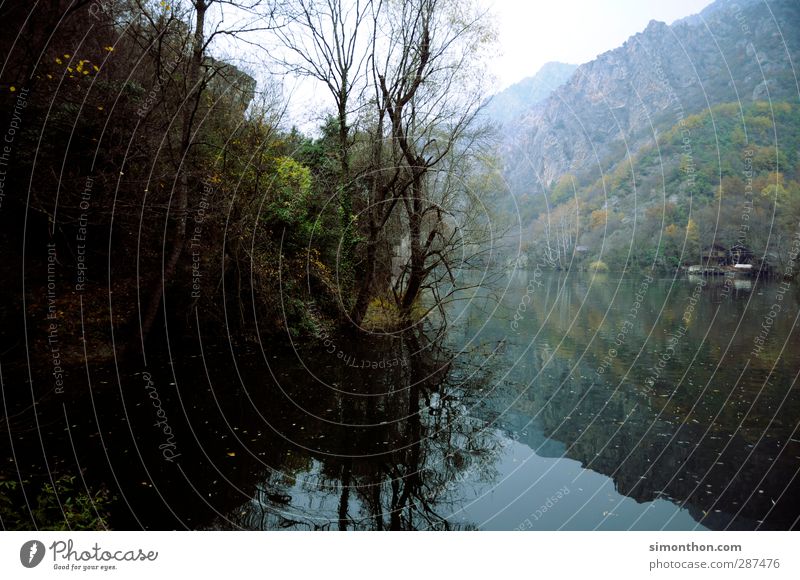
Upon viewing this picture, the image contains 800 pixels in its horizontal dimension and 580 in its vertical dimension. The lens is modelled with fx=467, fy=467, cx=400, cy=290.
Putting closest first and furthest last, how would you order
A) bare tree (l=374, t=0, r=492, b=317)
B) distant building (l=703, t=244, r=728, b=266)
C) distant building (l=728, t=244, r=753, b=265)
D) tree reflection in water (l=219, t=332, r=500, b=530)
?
tree reflection in water (l=219, t=332, r=500, b=530) → bare tree (l=374, t=0, r=492, b=317) → distant building (l=728, t=244, r=753, b=265) → distant building (l=703, t=244, r=728, b=266)

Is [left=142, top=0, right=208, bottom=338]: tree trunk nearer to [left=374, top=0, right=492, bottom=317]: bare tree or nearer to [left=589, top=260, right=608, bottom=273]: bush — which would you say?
[left=374, top=0, right=492, bottom=317]: bare tree

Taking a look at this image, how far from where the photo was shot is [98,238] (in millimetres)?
12445

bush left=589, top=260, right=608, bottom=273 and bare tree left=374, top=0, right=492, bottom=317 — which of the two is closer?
bare tree left=374, top=0, right=492, bottom=317

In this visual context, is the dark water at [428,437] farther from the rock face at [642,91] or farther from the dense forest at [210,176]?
the rock face at [642,91]

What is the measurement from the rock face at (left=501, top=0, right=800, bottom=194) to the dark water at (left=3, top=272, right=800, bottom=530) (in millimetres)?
7988

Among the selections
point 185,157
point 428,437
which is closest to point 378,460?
point 428,437

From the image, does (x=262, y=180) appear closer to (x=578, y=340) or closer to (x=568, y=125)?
(x=578, y=340)

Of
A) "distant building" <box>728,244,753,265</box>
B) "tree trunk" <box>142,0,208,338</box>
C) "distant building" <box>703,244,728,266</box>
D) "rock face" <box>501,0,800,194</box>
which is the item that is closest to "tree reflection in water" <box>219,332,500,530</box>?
"tree trunk" <box>142,0,208,338</box>

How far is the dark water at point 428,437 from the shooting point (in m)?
6.82

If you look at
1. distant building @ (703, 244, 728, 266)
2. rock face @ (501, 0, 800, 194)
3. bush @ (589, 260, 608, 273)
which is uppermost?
rock face @ (501, 0, 800, 194)

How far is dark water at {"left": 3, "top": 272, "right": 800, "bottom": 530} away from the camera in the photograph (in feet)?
22.4

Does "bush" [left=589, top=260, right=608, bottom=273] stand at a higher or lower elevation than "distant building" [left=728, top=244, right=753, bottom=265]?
lower
